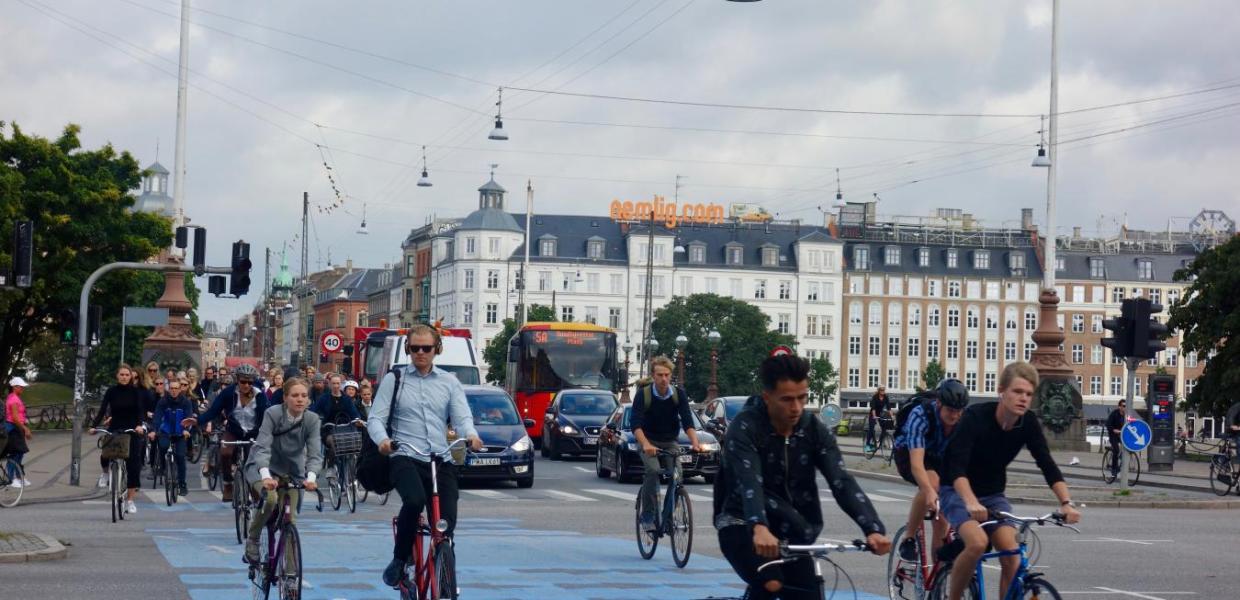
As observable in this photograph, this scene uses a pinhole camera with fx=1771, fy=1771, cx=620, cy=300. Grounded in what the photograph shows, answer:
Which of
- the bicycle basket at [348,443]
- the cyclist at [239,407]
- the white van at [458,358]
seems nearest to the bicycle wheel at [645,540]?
the cyclist at [239,407]

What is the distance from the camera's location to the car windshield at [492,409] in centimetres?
2752

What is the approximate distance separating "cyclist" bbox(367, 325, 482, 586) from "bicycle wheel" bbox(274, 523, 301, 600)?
0.60 meters

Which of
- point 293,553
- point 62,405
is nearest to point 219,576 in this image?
point 293,553

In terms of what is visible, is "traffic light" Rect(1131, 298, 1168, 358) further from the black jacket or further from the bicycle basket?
the black jacket

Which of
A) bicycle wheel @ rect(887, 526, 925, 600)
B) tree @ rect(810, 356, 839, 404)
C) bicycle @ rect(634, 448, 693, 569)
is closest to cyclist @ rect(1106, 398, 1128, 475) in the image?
bicycle @ rect(634, 448, 693, 569)

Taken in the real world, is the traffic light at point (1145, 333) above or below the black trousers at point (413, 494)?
above

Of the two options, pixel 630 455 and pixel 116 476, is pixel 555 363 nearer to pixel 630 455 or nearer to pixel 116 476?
pixel 630 455

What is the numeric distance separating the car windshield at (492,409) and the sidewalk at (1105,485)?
7646 mm

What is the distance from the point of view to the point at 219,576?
519 inches

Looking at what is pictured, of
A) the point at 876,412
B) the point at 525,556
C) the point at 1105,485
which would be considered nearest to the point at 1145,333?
the point at 1105,485

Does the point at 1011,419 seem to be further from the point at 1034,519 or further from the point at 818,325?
the point at 818,325

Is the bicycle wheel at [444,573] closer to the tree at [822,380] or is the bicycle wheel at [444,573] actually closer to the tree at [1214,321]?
the tree at [1214,321]

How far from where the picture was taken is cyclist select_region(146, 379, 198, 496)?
22188mm

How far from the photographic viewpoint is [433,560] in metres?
9.73
